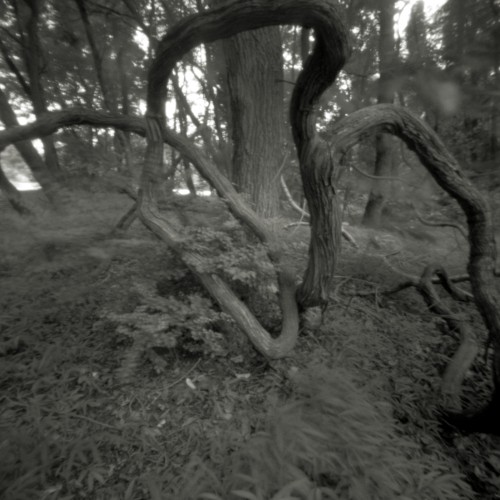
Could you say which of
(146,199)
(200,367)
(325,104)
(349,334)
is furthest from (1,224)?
(325,104)

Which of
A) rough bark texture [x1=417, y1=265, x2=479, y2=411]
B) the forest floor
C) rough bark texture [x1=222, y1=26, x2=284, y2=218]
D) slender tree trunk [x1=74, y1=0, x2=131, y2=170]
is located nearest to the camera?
the forest floor

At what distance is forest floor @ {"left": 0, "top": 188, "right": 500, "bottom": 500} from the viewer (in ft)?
5.71

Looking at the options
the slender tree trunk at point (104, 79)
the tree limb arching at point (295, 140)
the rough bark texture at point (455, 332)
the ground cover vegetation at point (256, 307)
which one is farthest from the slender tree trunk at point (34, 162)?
the rough bark texture at point (455, 332)

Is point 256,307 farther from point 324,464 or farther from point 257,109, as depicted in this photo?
point 257,109

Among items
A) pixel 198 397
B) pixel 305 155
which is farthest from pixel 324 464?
pixel 305 155

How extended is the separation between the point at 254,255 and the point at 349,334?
55.2 inches

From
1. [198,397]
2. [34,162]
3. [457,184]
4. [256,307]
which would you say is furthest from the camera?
[34,162]

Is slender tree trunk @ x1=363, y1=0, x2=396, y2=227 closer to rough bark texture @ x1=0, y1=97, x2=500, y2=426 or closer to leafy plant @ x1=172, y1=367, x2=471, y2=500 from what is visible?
rough bark texture @ x1=0, y1=97, x2=500, y2=426

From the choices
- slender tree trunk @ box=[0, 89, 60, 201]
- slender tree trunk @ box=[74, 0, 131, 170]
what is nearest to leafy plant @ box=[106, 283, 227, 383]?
slender tree trunk @ box=[0, 89, 60, 201]

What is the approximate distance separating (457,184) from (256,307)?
2.27m

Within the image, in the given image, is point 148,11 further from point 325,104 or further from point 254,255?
point 254,255

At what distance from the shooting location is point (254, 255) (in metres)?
2.65

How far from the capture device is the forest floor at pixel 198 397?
174 cm

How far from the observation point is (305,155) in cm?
228
